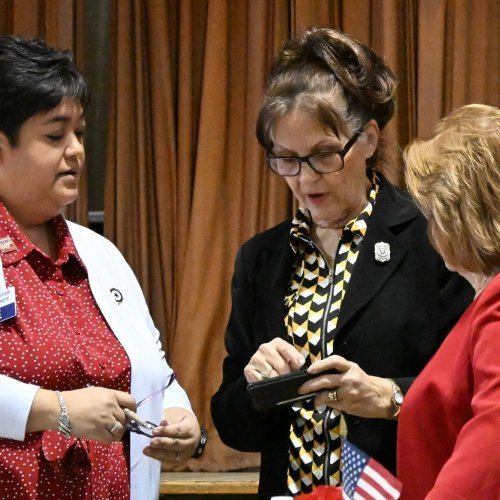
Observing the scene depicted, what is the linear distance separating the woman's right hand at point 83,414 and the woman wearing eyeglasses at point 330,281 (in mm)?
268

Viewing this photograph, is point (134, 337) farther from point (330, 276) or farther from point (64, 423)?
point (330, 276)

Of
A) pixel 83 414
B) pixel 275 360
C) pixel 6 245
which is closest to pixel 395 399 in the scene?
pixel 275 360

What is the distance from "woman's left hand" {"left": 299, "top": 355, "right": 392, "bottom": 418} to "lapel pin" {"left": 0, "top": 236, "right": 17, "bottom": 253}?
2.52 ft

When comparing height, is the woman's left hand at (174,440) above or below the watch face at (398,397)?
below

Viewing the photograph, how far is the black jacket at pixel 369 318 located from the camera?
2.03 m

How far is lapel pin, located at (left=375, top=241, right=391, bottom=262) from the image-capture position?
6.85 feet

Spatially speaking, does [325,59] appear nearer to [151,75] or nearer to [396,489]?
[396,489]

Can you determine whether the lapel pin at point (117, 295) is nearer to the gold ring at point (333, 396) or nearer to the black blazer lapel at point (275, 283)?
the black blazer lapel at point (275, 283)

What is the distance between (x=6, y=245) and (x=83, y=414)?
17.2 inches

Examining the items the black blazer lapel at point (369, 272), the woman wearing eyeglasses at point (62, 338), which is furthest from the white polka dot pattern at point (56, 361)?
the black blazer lapel at point (369, 272)

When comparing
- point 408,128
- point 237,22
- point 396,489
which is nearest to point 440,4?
point 408,128

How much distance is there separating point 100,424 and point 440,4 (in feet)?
6.26

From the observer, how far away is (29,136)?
2242mm

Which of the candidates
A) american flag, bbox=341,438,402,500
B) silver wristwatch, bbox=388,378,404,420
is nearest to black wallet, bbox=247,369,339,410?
silver wristwatch, bbox=388,378,404,420
